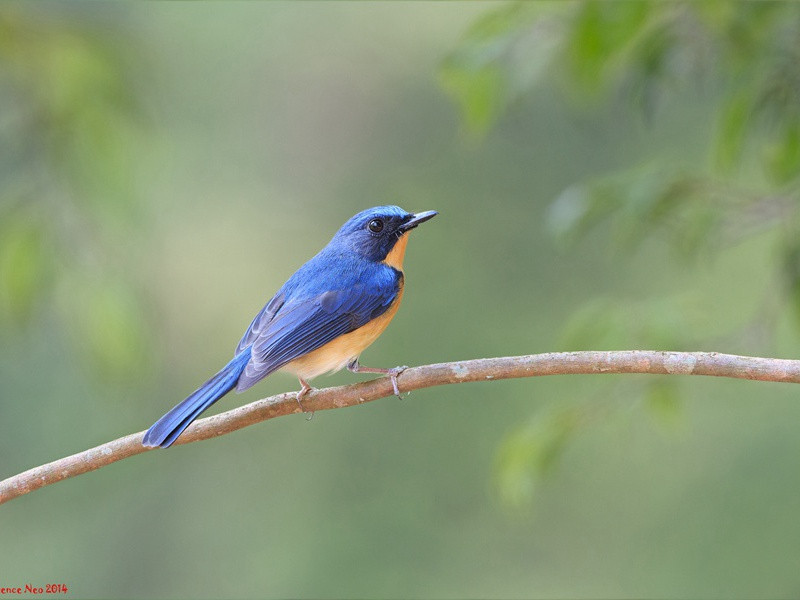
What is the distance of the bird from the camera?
3355 millimetres

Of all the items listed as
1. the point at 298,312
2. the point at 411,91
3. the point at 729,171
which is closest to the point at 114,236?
the point at 298,312

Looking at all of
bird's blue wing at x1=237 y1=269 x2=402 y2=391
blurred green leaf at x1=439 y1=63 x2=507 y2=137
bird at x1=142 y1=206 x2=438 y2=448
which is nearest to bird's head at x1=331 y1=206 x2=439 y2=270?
bird at x1=142 y1=206 x2=438 y2=448

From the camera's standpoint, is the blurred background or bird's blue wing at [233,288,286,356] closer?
bird's blue wing at [233,288,286,356]

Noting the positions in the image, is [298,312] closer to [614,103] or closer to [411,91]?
[614,103]

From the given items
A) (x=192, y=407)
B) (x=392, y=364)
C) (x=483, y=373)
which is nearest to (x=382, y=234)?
(x=192, y=407)

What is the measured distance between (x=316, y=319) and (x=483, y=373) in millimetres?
1102

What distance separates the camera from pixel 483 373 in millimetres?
2549

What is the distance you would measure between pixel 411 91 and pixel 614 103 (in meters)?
3.20

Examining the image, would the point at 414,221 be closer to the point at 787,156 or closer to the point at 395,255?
the point at 395,255

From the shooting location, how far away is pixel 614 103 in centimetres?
498

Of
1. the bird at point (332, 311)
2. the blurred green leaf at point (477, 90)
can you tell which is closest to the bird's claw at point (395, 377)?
the bird at point (332, 311)

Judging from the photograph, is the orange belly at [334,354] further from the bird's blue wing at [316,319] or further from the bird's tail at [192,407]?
the bird's tail at [192,407]

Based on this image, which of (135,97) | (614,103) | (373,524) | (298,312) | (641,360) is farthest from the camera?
(373,524)

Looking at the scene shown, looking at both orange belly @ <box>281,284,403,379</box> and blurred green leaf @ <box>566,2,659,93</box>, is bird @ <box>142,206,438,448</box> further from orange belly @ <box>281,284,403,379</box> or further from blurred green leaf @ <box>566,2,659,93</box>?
blurred green leaf @ <box>566,2,659,93</box>
